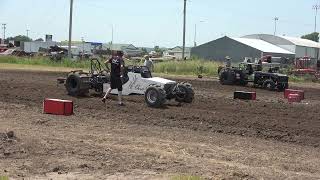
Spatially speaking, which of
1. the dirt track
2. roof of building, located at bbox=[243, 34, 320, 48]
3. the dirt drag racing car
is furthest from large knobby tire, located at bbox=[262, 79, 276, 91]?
roof of building, located at bbox=[243, 34, 320, 48]

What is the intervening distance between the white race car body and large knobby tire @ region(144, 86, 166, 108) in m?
0.67

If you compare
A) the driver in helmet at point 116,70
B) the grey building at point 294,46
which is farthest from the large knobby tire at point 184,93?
the grey building at point 294,46

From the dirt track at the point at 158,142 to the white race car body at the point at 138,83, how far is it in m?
0.61

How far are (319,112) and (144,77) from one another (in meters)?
5.91

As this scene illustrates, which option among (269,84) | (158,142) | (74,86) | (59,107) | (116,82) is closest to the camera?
(158,142)

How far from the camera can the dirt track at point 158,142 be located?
8.37 metres

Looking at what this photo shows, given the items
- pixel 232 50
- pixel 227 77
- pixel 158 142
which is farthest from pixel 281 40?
pixel 158 142

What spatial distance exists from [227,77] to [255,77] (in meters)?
1.78

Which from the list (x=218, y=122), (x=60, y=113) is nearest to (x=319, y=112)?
(x=218, y=122)

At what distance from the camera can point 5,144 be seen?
9.85 meters

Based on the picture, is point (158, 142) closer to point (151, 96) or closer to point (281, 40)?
point (151, 96)

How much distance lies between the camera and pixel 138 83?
18938 millimetres

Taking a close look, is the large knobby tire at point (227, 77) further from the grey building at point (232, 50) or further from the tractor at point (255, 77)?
the grey building at point (232, 50)

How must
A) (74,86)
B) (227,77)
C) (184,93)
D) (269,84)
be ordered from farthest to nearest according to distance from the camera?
(227,77), (269,84), (74,86), (184,93)
